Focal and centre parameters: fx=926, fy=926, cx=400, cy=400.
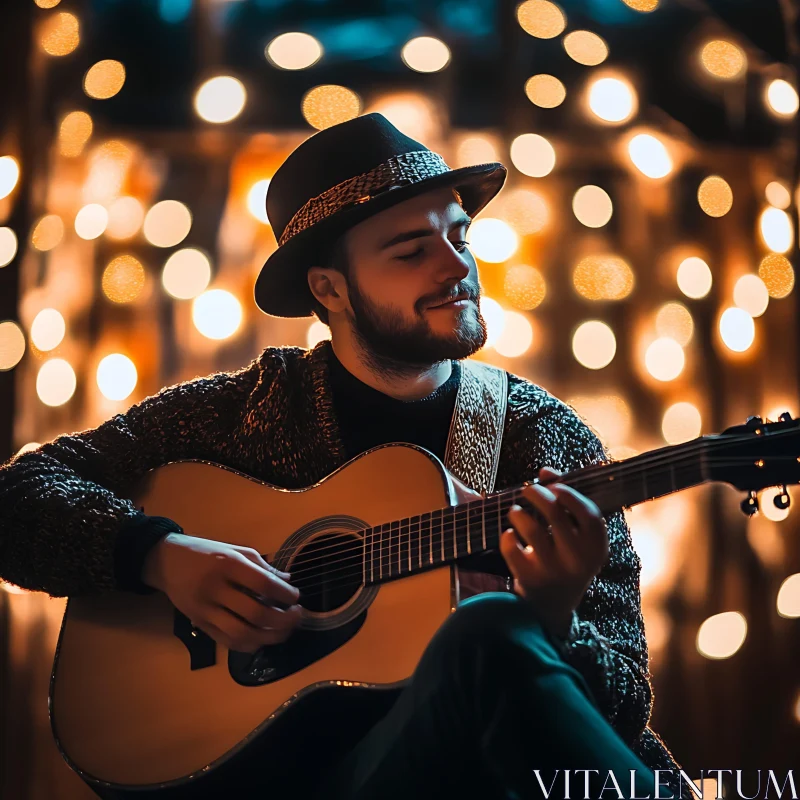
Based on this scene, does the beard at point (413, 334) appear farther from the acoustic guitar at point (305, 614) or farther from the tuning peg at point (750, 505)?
the tuning peg at point (750, 505)

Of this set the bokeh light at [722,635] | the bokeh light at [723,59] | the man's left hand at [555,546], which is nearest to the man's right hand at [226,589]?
the man's left hand at [555,546]

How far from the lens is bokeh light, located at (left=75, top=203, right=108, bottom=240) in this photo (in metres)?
2.10

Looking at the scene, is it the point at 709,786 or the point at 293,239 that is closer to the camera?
the point at 293,239

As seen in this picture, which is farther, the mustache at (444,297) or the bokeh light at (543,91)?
the bokeh light at (543,91)

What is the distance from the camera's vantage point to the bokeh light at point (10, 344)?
6.54 feet

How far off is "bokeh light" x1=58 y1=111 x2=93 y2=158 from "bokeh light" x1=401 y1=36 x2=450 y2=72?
75cm

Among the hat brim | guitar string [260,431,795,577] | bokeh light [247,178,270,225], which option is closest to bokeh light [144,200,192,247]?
bokeh light [247,178,270,225]

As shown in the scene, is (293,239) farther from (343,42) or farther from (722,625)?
(722,625)

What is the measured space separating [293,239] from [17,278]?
0.93 m

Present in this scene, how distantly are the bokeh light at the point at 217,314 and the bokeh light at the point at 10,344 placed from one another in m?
0.37

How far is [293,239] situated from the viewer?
1371mm

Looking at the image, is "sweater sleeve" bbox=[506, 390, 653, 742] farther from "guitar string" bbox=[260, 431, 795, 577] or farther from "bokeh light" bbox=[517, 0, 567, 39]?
"bokeh light" bbox=[517, 0, 567, 39]

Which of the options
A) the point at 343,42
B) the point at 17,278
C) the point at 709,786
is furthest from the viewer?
the point at 343,42

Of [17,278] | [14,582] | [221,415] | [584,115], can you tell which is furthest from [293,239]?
[584,115]
